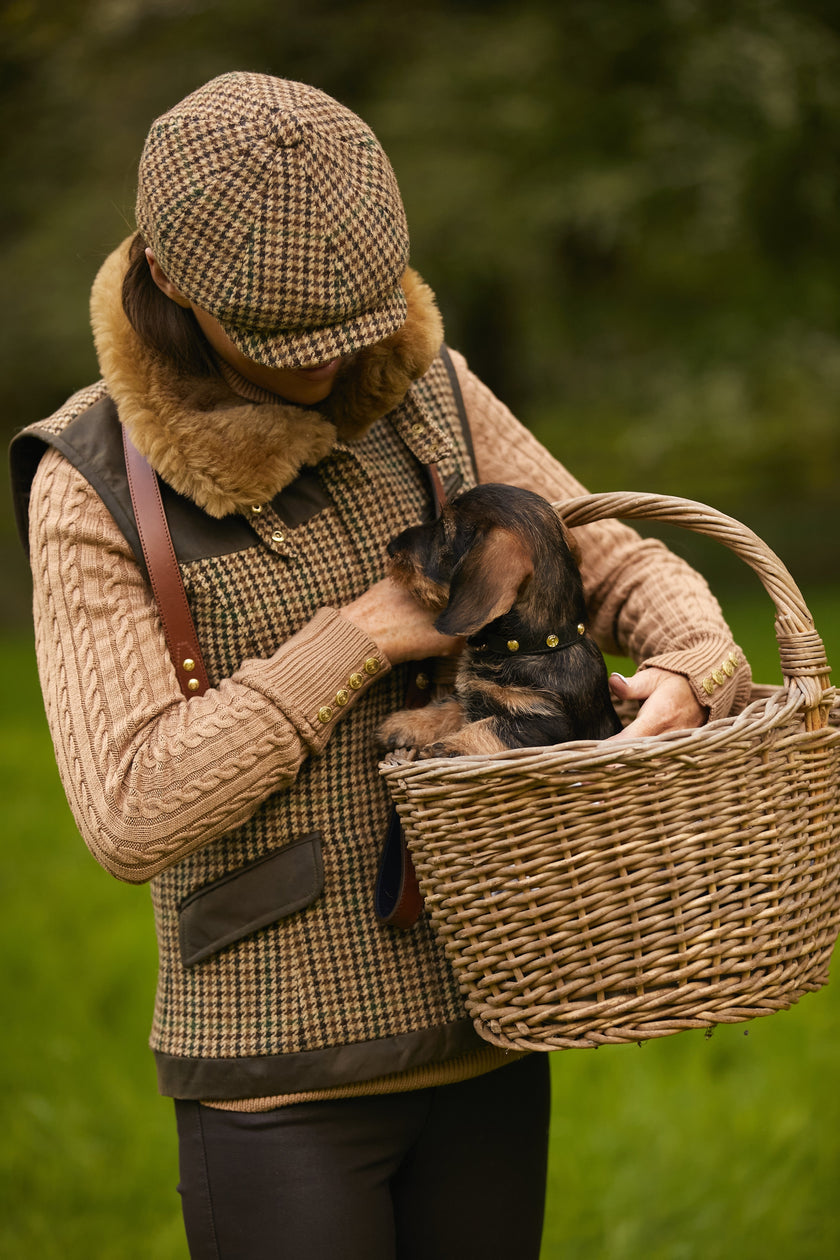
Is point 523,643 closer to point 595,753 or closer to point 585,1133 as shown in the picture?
point 595,753

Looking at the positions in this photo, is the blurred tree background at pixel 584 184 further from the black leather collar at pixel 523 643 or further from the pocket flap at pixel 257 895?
the pocket flap at pixel 257 895

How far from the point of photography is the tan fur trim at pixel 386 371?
2.36m

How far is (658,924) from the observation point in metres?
1.95

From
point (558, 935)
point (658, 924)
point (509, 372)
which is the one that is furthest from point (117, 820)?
point (509, 372)

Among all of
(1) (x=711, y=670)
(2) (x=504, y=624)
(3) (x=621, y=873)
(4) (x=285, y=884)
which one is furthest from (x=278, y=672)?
(1) (x=711, y=670)

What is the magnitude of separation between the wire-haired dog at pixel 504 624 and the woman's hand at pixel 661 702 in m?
0.16

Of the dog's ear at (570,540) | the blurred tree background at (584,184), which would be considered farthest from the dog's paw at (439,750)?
the blurred tree background at (584,184)

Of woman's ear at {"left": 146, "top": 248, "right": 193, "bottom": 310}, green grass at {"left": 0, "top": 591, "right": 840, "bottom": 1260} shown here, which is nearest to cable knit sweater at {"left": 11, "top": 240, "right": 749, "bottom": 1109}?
woman's ear at {"left": 146, "top": 248, "right": 193, "bottom": 310}

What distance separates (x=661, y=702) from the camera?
2.28 meters

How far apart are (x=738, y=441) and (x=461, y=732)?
10999 millimetres

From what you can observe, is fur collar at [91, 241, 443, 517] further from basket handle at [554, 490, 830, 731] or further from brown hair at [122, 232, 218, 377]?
basket handle at [554, 490, 830, 731]

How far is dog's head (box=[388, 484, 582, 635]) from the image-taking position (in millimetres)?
2307

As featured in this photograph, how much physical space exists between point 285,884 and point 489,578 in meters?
0.69

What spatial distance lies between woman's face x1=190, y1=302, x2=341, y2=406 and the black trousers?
1308 mm
